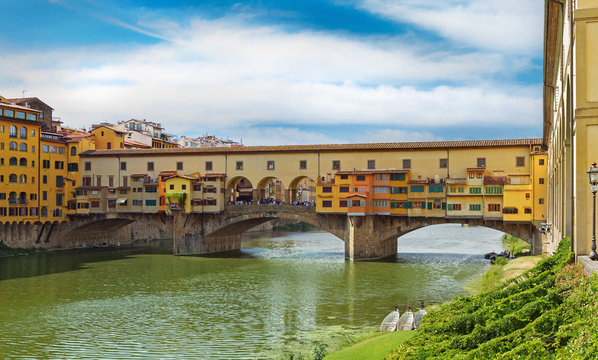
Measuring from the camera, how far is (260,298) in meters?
31.7

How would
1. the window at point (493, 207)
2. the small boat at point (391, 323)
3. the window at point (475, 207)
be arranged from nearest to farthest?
the small boat at point (391, 323)
the window at point (493, 207)
the window at point (475, 207)

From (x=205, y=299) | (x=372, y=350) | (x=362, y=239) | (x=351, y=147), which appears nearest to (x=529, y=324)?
(x=372, y=350)

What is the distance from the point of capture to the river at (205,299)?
22250mm

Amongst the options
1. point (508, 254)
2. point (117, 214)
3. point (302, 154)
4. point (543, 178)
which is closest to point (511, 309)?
point (543, 178)

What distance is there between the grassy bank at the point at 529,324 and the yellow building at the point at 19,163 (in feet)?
162

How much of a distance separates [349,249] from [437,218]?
831cm

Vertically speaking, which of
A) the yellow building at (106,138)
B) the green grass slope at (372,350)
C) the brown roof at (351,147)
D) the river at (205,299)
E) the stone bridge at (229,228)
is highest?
the yellow building at (106,138)

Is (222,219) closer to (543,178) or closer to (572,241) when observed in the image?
(543,178)

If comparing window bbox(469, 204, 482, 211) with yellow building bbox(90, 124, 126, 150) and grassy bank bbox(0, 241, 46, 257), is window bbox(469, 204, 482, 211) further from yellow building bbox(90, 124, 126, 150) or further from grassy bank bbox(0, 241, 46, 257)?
grassy bank bbox(0, 241, 46, 257)

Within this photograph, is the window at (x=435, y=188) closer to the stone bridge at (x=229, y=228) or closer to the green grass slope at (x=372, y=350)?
the stone bridge at (x=229, y=228)

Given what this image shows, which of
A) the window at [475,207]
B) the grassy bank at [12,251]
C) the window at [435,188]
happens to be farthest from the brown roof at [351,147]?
the grassy bank at [12,251]

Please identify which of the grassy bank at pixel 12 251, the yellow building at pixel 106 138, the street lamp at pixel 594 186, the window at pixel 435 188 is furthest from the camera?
the yellow building at pixel 106 138

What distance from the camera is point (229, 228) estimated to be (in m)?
55.9

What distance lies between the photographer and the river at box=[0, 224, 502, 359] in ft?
73.0
